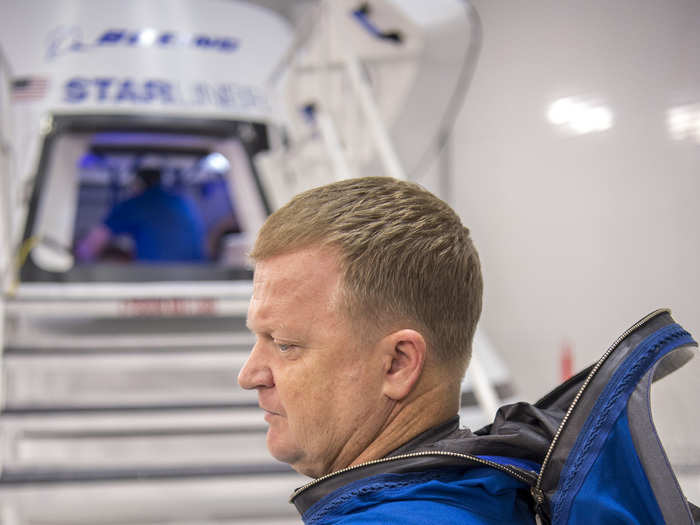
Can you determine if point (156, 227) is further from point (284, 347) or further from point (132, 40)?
point (284, 347)

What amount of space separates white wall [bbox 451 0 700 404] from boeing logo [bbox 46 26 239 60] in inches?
67.8

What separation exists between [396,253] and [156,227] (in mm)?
3938

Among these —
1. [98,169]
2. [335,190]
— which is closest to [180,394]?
[335,190]

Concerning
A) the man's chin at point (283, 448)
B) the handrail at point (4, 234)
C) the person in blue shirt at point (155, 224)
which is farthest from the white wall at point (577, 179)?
the handrail at point (4, 234)

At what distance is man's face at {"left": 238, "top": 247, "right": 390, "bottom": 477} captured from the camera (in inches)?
29.2

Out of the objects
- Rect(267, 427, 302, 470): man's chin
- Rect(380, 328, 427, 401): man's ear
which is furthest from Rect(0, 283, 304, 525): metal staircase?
Rect(380, 328, 427, 401): man's ear

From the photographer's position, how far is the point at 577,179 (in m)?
3.78

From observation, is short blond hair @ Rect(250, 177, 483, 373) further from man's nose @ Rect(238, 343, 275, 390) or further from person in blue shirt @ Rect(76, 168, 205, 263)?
person in blue shirt @ Rect(76, 168, 205, 263)

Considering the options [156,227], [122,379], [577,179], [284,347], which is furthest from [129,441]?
[577,179]

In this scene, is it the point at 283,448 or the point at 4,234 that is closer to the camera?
the point at 283,448

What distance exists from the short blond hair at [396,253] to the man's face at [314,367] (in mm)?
21

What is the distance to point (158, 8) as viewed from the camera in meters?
3.93

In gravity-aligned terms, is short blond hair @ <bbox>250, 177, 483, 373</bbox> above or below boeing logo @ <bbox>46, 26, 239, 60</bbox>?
below

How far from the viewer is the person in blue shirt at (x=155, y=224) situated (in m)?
4.43
